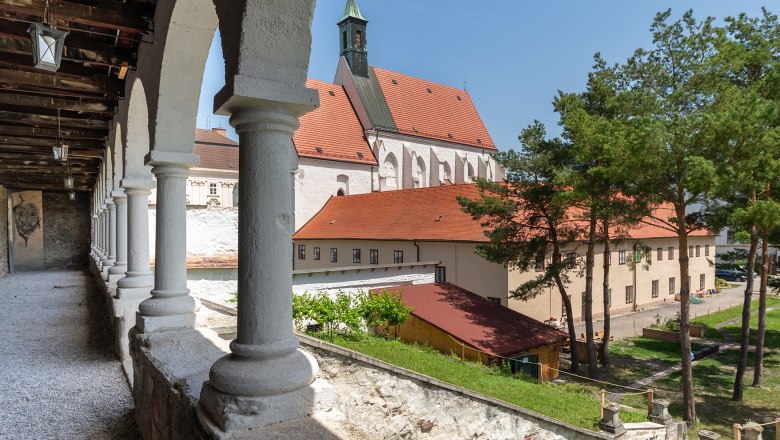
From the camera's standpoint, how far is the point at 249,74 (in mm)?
2646

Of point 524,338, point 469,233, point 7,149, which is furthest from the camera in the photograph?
point 469,233

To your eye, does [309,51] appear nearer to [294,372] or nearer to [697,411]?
[294,372]

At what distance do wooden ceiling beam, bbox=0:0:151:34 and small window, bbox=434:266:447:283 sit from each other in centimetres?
2016

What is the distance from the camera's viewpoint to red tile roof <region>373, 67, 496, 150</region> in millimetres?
41159

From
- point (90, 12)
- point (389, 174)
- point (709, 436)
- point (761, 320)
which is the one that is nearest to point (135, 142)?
point (90, 12)

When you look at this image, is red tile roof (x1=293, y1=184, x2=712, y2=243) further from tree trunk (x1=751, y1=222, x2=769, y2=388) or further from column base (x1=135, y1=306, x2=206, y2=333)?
column base (x1=135, y1=306, x2=206, y2=333)

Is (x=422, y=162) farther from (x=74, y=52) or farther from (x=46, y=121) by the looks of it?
(x=74, y=52)

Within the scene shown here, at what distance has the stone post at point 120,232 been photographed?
884cm

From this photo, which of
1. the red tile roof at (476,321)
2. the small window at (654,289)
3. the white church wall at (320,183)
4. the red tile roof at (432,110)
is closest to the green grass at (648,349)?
the red tile roof at (476,321)

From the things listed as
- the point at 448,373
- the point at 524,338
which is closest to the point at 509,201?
the point at 524,338

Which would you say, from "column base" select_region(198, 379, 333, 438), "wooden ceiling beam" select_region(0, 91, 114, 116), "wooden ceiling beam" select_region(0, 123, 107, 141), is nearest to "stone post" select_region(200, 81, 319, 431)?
"column base" select_region(198, 379, 333, 438)

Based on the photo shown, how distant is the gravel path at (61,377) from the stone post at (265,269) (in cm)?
273

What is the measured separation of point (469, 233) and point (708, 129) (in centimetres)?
1151

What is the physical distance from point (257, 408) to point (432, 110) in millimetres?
42977
